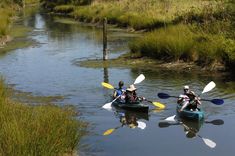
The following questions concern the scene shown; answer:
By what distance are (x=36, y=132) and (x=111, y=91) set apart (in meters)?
11.8

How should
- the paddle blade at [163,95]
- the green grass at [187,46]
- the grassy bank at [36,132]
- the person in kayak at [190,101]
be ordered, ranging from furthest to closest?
1. the green grass at [187,46]
2. the paddle blade at [163,95]
3. the person in kayak at [190,101]
4. the grassy bank at [36,132]

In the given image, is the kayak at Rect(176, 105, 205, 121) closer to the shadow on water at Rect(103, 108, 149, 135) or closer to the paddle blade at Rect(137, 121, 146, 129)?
the shadow on water at Rect(103, 108, 149, 135)

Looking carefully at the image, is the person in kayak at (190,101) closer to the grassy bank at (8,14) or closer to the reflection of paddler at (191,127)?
the reflection of paddler at (191,127)

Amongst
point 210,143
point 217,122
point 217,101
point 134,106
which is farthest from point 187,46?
point 210,143

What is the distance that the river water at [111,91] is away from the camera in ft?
46.6

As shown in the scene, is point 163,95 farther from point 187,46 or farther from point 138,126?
point 187,46

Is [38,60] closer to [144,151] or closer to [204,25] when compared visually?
[204,25]

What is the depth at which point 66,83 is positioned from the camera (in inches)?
934

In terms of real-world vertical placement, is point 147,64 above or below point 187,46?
below

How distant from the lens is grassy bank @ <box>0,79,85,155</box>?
379 inches

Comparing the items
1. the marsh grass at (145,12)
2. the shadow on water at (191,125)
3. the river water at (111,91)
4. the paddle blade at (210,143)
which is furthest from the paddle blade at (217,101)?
the marsh grass at (145,12)

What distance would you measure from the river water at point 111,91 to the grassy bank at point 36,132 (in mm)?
1679

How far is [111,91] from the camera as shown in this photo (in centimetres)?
2188

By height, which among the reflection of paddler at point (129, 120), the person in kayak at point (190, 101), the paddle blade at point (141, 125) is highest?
the person in kayak at point (190, 101)
